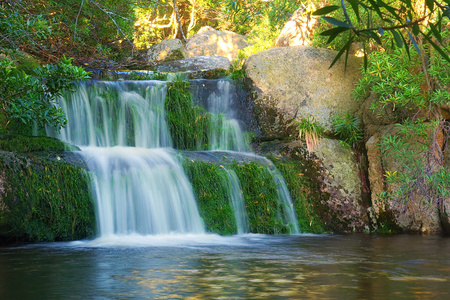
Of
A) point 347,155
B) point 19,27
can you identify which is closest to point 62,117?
point 19,27

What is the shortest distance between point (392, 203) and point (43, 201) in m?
5.64

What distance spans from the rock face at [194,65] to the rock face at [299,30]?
5.81ft

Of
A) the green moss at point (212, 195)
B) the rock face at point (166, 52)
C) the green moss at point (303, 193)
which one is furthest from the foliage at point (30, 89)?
the rock face at point (166, 52)

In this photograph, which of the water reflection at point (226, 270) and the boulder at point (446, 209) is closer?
the water reflection at point (226, 270)

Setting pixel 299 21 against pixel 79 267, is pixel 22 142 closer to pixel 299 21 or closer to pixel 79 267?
pixel 79 267

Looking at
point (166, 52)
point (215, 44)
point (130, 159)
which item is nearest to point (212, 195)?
point (130, 159)

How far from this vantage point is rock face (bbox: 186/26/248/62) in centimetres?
2042

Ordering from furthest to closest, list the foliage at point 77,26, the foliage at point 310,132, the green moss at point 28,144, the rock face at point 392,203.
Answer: the foliage at point 77,26 < the foliage at point 310,132 < the rock face at point 392,203 < the green moss at point 28,144

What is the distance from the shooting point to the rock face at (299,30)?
45.2ft

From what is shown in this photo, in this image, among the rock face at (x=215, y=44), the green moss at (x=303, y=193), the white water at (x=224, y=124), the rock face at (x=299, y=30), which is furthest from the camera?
the rock face at (x=215, y=44)

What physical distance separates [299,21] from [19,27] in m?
8.22

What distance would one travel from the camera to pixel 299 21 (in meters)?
13.8

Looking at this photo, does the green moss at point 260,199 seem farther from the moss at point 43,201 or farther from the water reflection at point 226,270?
the moss at point 43,201

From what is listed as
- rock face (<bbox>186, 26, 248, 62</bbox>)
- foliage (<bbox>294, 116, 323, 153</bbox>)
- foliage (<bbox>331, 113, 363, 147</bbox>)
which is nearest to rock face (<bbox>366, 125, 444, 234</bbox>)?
foliage (<bbox>331, 113, 363, 147</bbox>)
